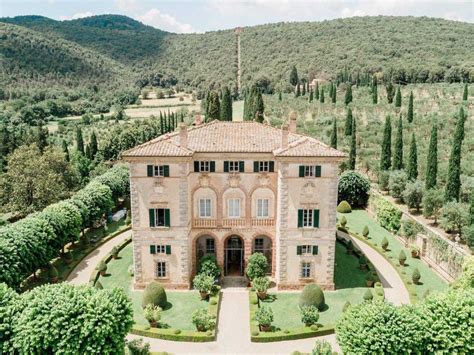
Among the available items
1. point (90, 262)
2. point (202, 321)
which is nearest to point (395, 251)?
point (202, 321)

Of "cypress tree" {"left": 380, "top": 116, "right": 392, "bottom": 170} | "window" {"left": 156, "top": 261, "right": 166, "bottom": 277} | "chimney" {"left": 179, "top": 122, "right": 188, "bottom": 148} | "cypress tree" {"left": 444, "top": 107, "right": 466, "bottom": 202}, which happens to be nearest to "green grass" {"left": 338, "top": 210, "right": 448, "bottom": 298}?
"cypress tree" {"left": 444, "top": 107, "right": 466, "bottom": 202}

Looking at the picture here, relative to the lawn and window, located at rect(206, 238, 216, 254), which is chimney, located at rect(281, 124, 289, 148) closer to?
window, located at rect(206, 238, 216, 254)

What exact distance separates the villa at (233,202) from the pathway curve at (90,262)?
643 centimetres

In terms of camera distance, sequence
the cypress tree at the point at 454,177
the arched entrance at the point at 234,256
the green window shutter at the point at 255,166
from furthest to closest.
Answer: the cypress tree at the point at 454,177 < the arched entrance at the point at 234,256 < the green window shutter at the point at 255,166

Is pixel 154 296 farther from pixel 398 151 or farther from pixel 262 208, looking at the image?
pixel 398 151

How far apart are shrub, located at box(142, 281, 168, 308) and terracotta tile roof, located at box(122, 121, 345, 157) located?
10.5 meters

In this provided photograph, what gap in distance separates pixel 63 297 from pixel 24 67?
128 m

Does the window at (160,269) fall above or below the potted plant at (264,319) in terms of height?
above

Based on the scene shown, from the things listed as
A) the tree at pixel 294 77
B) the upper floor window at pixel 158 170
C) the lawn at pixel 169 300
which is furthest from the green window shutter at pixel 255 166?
the tree at pixel 294 77

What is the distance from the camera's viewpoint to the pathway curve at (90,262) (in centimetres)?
4019

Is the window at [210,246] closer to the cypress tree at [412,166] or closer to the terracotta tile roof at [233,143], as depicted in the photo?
the terracotta tile roof at [233,143]

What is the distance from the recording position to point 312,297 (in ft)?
110

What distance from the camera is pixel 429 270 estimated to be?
41656mm

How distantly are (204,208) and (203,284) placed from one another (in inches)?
258
